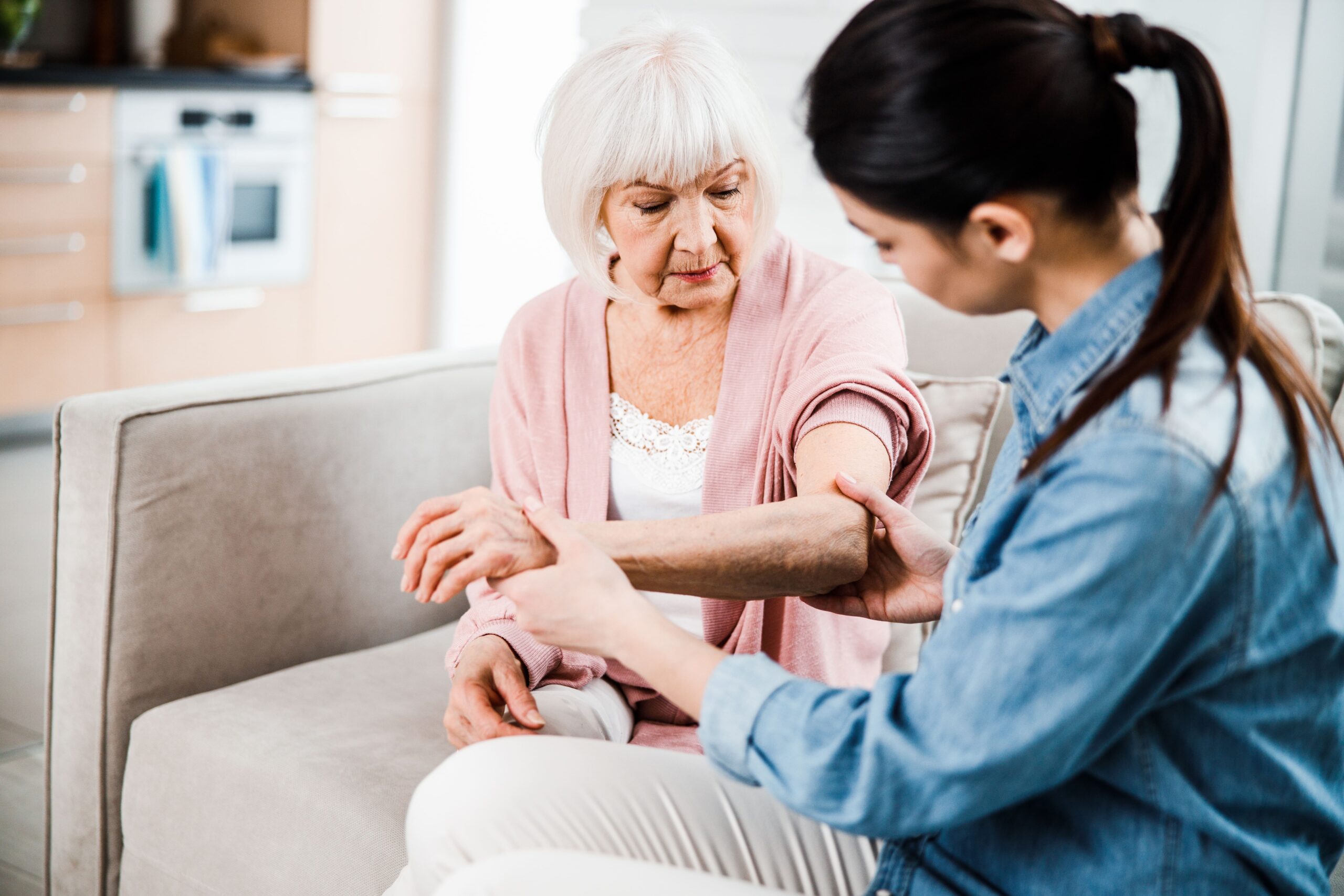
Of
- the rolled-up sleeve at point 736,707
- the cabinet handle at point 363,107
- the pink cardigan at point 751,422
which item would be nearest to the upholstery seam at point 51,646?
the pink cardigan at point 751,422

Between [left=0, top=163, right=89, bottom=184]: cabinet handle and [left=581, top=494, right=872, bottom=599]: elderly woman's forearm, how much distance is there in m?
3.01

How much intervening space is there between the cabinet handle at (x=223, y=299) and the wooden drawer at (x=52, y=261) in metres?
0.26

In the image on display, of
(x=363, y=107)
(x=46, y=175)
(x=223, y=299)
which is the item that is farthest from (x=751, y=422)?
(x=363, y=107)

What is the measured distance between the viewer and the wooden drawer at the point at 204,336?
153 inches

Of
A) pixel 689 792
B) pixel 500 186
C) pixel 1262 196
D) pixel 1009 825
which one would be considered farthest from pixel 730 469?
pixel 500 186

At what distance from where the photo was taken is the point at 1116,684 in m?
0.70

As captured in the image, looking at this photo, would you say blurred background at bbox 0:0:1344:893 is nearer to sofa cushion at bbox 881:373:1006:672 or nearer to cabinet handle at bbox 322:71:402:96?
cabinet handle at bbox 322:71:402:96

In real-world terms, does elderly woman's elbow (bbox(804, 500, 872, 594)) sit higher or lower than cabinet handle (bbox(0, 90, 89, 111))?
lower

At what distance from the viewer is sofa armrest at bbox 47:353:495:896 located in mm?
1415

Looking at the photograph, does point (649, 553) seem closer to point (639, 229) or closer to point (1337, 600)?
point (639, 229)

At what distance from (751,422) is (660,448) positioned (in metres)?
0.11

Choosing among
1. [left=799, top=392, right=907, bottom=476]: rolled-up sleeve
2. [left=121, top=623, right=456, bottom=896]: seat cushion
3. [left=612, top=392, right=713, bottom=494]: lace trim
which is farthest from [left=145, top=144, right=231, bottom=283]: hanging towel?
[left=799, top=392, right=907, bottom=476]: rolled-up sleeve

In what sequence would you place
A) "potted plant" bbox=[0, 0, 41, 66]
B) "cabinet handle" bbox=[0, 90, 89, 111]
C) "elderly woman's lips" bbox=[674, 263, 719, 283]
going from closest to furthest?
"elderly woman's lips" bbox=[674, 263, 719, 283] → "cabinet handle" bbox=[0, 90, 89, 111] → "potted plant" bbox=[0, 0, 41, 66]

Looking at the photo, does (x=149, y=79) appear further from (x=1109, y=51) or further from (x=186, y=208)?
(x=1109, y=51)
